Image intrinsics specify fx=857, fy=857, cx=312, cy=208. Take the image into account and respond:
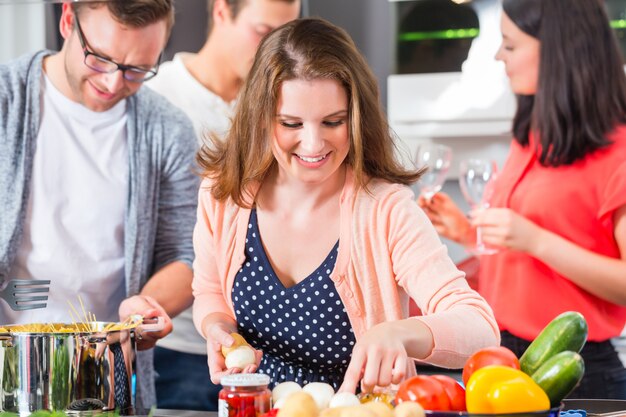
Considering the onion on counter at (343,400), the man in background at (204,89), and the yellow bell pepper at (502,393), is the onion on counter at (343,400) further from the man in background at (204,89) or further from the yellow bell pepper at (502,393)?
the man in background at (204,89)

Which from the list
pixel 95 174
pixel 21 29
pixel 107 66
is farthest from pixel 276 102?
pixel 21 29

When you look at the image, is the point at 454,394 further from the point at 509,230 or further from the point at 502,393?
the point at 509,230

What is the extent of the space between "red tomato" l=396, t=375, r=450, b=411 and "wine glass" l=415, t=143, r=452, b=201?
1488 mm

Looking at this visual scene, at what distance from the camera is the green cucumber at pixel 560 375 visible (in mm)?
1044

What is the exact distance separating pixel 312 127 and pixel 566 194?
96 cm

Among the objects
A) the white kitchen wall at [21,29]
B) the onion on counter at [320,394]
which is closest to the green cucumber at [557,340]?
the onion on counter at [320,394]

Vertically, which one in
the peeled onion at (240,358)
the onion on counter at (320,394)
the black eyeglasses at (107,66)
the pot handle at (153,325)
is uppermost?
the black eyeglasses at (107,66)

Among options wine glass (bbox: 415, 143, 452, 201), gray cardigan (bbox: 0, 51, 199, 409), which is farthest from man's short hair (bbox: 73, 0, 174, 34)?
wine glass (bbox: 415, 143, 452, 201)

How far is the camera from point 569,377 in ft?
3.43

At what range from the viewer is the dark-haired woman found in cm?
210

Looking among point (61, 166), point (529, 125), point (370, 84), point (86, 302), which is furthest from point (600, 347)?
point (61, 166)

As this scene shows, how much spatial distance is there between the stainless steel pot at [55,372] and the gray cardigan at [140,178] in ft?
2.77

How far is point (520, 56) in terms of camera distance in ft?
7.88

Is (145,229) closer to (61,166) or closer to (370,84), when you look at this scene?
(61,166)
